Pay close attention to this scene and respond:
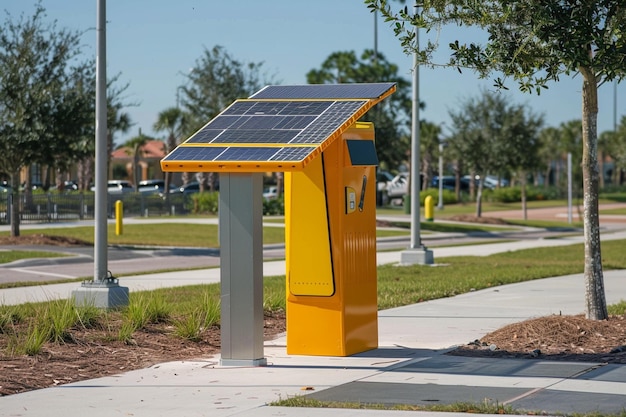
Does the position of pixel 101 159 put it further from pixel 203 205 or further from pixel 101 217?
pixel 203 205

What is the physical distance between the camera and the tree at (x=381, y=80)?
167 ft

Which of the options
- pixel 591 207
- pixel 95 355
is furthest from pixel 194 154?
pixel 591 207

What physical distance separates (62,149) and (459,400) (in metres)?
22.5

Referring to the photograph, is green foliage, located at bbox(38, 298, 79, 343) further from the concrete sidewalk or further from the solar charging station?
the solar charging station

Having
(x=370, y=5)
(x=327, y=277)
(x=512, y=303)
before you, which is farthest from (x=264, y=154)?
(x=512, y=303)

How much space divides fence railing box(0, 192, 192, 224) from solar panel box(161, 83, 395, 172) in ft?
97.6

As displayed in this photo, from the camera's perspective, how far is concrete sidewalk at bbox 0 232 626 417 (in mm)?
8508

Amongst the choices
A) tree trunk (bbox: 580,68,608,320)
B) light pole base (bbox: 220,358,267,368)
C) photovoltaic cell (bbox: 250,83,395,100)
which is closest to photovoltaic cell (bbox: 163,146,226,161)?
photovoltaic cell (bbox: 250,83,395,100)

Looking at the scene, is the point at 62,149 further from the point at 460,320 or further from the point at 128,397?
the point at 128,397

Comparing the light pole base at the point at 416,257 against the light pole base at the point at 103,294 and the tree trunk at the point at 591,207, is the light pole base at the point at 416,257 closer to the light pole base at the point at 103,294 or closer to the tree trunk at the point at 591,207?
the light pole base at the point at 103,294

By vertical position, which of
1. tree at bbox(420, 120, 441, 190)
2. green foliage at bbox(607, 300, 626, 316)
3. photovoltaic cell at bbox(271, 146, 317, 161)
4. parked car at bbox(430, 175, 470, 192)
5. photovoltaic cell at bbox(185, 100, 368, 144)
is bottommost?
green foliage at bbox(607, 300, 626, 316)

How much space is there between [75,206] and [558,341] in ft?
114

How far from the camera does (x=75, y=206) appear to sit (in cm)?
4434

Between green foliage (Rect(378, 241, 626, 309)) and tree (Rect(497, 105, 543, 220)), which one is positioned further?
tree (Rect(497, 105, 543, 220))
